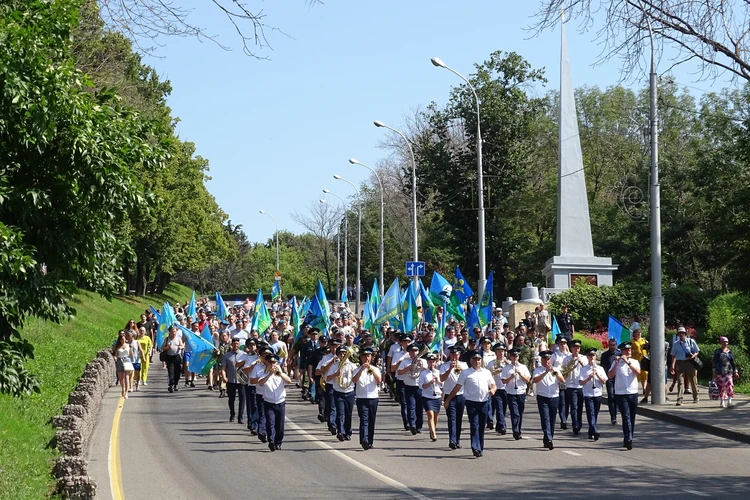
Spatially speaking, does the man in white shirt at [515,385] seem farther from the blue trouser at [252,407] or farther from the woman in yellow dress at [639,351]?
the woman in yellow dress at [639,351]

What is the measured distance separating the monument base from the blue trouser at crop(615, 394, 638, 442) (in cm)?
2250

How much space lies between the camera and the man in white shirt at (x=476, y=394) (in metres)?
17.1

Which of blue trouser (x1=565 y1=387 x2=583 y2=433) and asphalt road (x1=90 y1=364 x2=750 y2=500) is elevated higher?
blue trouser (x1=565 y1=387 x2=583 y2=433)

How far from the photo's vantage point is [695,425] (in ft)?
68.9

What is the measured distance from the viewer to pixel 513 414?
1941 cm

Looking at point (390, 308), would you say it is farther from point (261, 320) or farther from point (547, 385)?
point (547, 385)

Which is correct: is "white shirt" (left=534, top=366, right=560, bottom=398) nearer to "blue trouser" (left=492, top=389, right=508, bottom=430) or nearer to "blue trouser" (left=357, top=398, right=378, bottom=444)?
"blue trouser" (left=492, top=389, right=508, bottom=430)

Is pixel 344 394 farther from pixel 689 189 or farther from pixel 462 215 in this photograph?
pixel 462 215

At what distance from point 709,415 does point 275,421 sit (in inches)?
372

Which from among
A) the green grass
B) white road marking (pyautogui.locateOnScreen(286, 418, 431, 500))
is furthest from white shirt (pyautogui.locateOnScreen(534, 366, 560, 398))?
the green grass

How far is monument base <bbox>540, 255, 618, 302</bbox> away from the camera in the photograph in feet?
135

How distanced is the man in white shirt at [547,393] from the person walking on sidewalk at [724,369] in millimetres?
5602

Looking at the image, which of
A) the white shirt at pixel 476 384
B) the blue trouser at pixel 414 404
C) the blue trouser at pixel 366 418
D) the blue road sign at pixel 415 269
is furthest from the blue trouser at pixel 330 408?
the blue road sign at pixel 415 269

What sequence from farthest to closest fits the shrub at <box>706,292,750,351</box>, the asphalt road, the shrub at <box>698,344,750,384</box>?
the shrub at <box>706,292,750,351</box>, the shrub at <box>698,344,750,384</box>, the asphalt road
